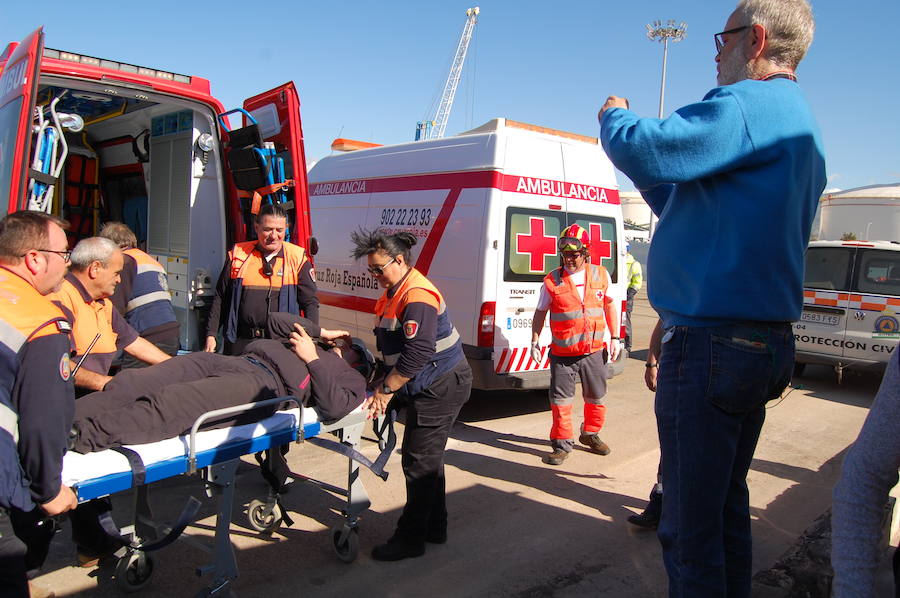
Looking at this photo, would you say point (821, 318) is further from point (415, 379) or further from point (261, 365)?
point (261, 365)

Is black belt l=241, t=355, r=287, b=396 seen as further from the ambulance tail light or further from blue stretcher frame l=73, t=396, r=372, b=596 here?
the ambulance tail light

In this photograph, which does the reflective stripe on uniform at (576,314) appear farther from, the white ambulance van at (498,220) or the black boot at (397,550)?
the black boot at (397,550)

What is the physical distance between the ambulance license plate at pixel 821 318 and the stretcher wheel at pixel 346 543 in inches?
287

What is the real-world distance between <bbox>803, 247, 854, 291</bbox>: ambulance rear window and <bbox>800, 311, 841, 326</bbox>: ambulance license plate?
0.35 metres

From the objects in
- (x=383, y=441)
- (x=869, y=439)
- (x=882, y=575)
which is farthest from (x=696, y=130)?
(x=383, y=441)

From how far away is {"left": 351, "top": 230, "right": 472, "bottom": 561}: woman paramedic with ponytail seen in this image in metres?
3.57

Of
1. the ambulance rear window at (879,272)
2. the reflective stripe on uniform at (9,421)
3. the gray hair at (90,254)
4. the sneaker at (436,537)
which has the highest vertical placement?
the ambulance rear window at (879,272)

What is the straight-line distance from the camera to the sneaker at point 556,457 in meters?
5.27

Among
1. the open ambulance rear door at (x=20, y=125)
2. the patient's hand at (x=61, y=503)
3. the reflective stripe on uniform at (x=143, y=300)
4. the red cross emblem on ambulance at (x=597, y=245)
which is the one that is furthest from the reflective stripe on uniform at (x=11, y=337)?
the red cross emblem on ambulance at (x=597, y=245)

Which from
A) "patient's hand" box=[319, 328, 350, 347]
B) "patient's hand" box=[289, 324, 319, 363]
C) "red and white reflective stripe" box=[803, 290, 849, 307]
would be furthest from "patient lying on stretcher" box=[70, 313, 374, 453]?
"red and white reflective stripe" box=[803, 290, 849, 307]

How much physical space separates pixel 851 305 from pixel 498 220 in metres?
5.17

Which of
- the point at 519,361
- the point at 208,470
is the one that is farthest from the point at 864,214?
the point at 208,470

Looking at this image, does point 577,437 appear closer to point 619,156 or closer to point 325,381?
point 325,381

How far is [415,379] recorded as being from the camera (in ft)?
Result: 11.9
